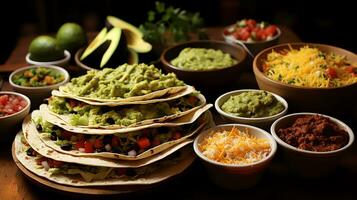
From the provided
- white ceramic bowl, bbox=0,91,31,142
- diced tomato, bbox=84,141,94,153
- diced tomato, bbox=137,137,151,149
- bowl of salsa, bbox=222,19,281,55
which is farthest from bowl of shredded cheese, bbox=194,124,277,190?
bowl of salsa, bbox=222,19,281,55

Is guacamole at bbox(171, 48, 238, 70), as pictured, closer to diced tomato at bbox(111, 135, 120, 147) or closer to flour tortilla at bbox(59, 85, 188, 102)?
flour tortilla at bbox(59, 85, 188, 102)

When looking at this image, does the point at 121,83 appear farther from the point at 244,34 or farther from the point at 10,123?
the point at 244,34

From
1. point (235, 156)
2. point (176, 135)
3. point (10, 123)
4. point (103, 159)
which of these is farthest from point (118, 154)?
point (10, 123)

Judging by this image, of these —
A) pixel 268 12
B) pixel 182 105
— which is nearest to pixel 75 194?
pixel 182 105

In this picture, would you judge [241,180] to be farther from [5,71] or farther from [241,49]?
[5,71]

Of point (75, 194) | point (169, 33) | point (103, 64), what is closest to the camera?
point (75, 194)

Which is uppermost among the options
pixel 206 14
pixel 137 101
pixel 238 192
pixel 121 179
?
pixel 137 101

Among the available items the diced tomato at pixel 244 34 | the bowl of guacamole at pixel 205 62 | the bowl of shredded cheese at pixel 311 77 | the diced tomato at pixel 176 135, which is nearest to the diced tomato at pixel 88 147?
the diced tomato at pixel 176 135
